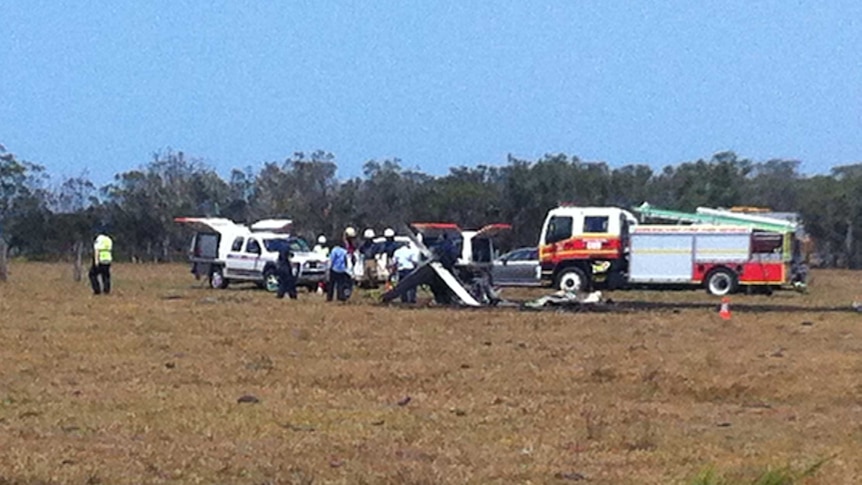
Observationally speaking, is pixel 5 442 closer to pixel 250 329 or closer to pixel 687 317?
pixel 250 329

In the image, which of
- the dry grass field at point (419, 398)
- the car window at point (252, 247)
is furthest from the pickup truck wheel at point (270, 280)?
the dry grass field at point (419, 398)

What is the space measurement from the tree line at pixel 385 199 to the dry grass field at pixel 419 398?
5418 centimetres

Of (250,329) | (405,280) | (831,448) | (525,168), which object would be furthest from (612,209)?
(525,168)

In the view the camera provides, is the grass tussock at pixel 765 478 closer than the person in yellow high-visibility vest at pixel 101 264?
Yes

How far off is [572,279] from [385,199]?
44.7 metres

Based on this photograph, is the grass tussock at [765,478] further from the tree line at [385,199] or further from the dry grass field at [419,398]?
the tree line at [385,199]

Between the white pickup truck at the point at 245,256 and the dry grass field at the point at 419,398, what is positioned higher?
the white pickup truck at the point at 245,256

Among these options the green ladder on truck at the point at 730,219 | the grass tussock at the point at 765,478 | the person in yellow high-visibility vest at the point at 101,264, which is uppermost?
the green ladder on truck at the point at 730,219

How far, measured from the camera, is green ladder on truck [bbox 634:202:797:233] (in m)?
41.6

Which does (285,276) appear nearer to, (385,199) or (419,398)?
(419,398)

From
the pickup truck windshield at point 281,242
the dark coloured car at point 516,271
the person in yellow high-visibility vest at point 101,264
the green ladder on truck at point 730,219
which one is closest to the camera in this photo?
the person in yellow high-visibility vest at point 101,264

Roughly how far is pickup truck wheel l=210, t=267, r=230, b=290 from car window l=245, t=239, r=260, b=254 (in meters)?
1.28

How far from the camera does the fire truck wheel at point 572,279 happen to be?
41.3 meters

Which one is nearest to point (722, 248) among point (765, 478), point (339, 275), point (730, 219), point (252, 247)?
point (730, 219)
